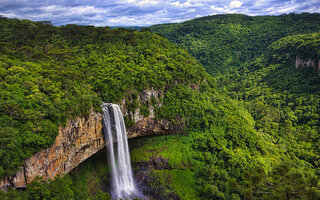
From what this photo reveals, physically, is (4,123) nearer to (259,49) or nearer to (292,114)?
(292,114)

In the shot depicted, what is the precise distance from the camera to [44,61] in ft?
117

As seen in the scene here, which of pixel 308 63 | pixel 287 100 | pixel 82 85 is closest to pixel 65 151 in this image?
pixel 82 85

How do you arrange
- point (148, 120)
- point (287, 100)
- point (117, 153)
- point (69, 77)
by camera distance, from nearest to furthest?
point (69, 77), point (117, 153), point (148, 120), point (287, 100)

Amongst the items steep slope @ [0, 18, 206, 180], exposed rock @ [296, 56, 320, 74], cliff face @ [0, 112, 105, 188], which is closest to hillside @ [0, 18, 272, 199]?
steep slope @ [0, 18, 206, 180]

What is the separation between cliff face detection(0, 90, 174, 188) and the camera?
2213 cm

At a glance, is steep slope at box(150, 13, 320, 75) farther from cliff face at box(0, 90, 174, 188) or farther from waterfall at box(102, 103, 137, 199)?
waterfall at box(102, 103, 137, 199)

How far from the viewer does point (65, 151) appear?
2752 cm

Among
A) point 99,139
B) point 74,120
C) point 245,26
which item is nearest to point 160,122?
point 99,139

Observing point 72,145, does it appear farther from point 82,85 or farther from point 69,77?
point 82,85

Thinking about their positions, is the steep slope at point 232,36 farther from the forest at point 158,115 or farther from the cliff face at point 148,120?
the cliff face at point 148,120

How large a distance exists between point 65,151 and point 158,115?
19.7 meters

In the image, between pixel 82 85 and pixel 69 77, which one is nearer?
pixel 69 77

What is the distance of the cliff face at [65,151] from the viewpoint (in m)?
21.9

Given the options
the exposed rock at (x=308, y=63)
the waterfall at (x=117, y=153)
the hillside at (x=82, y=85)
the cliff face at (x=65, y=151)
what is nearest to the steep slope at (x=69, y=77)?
the hillside at (x=82, y=85)
